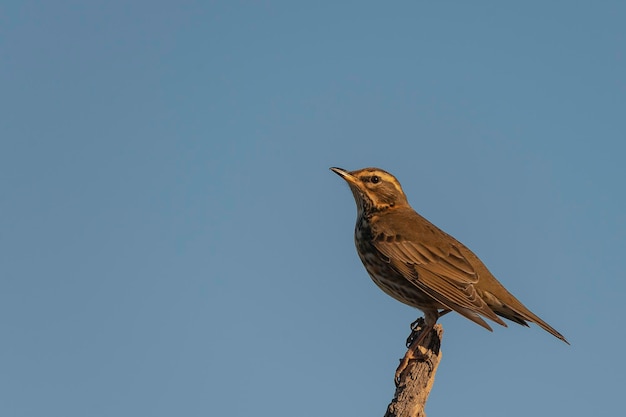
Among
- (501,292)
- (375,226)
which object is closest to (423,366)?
(501,292)

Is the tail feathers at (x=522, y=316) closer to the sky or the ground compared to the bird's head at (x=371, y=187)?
closer to the ground

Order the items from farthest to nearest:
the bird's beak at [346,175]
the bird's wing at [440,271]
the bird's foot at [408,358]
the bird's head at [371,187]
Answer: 1. the bird's head at [371,187]
2. the bird's beak at [346,175]
3. the bird's wing at [440,271]
4. the bird's foot at [408,358]

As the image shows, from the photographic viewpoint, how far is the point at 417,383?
865 cm

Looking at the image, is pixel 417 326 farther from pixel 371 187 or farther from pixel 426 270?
pixel 371 187

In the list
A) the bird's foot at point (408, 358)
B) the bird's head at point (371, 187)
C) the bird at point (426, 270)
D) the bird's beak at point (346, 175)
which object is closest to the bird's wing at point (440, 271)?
the bird at point (426, 270)

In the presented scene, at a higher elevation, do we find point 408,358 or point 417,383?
point 408,358

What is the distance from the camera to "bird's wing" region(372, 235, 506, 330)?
34.9 ft

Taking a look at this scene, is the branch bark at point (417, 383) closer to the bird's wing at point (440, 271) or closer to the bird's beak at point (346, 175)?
the bird's wing at point (440, 271)

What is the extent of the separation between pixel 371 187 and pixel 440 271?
7.32 ft

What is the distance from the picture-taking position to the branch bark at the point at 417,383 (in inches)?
321

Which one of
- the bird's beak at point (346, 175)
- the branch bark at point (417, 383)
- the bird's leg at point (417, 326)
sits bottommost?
the branch bark at point (417, 383)

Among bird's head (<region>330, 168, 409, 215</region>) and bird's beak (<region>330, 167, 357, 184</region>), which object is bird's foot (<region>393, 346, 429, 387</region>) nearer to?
bird's head (<region>330, 168, 409, 215</region>)

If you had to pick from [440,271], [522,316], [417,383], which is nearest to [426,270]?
[440,271]

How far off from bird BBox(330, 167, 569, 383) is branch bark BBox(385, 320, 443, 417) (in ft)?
0.72
